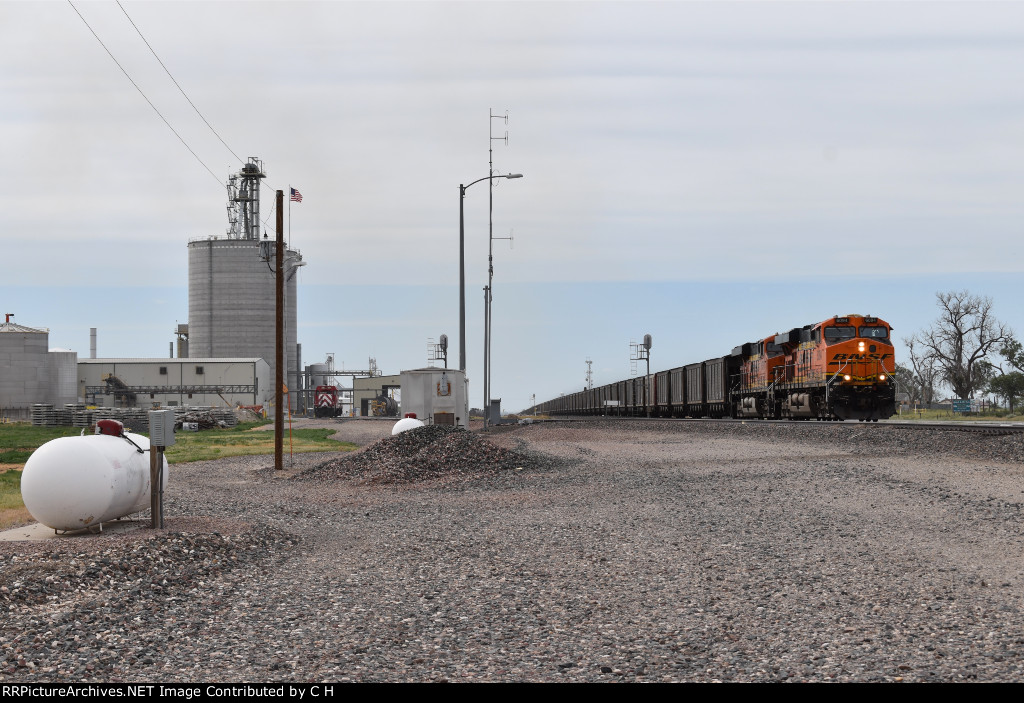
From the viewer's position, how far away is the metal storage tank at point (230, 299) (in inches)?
3324

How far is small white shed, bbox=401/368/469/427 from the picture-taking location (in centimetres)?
3725

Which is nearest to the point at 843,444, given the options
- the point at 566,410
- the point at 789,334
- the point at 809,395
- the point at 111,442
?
the point at 809,395

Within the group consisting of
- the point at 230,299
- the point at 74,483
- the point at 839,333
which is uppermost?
the point at 230,299

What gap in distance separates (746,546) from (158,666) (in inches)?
260

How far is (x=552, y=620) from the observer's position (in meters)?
7.67

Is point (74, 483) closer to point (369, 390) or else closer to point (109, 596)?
point (109, 596)

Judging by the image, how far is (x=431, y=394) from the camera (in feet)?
123

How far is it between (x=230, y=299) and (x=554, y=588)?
8200 centimetres

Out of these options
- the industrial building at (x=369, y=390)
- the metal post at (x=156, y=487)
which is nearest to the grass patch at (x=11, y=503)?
the metal post at (x=156, y=487)

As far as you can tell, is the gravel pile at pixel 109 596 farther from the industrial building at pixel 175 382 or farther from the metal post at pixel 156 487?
the industrial building at pixel 175 382

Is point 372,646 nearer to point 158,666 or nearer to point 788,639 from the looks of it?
point 158,666

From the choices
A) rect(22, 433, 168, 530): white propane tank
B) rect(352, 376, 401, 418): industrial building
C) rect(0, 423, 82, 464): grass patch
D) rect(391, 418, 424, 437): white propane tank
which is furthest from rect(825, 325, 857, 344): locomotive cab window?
rect(352, 376, 401, 418): industrial building

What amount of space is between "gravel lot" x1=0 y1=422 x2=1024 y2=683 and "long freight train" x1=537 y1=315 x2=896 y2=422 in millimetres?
14578

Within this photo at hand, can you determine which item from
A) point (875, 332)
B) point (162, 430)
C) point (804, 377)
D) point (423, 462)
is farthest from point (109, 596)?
point (804, 377)
